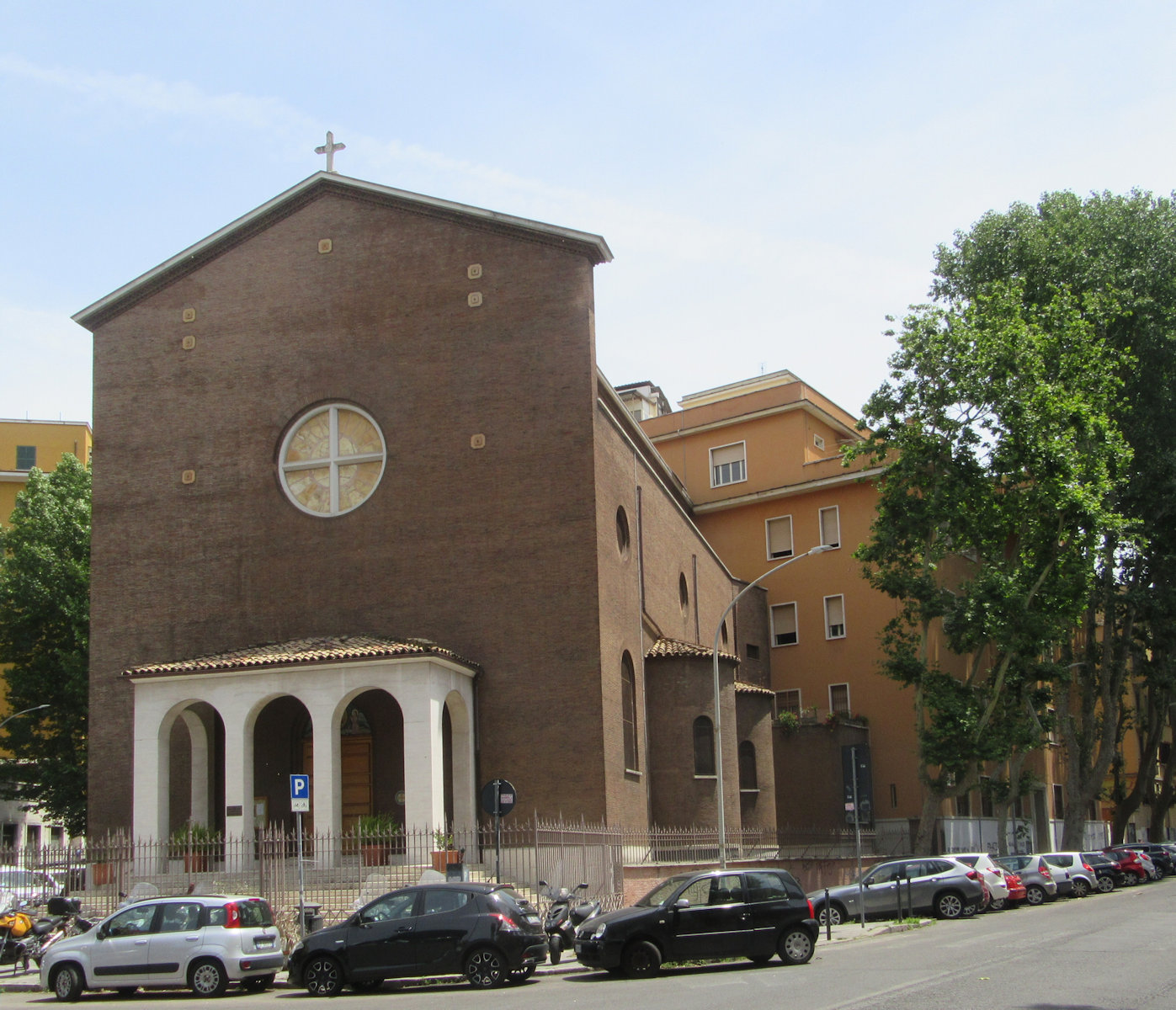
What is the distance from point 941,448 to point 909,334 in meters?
3.06

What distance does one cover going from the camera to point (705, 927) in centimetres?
1731

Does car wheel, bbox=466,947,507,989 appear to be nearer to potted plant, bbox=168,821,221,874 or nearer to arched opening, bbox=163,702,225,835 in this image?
potted plant, bbox=168,821,221,874

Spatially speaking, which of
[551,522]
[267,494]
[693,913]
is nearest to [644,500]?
[551,522]

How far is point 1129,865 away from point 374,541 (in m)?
24.3

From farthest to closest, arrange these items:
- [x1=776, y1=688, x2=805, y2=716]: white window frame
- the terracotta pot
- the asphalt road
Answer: [x1=776, y1=688, x2=805, y2=716]: white window frame, the terracotta pot, the asphalt road

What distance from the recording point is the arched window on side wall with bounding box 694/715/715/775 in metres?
30.9

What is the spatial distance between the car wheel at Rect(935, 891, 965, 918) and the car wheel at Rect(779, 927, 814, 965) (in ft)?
31.0

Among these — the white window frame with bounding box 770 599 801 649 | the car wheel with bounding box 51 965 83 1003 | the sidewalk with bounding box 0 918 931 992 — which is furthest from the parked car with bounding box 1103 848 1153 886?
the car wheel with bounding box 51 965 83 1003

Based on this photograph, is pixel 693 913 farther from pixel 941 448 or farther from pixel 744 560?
pixel 744 560

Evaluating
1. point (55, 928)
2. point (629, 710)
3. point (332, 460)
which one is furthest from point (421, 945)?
point (332, 460)

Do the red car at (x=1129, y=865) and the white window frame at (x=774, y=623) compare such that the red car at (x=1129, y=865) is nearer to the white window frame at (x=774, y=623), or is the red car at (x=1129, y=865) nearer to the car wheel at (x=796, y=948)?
the white window frame at (x=774, y=623)

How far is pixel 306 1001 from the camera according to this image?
16.0 m

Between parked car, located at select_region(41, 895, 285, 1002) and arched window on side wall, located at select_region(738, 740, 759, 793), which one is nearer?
parked car, located at select_region(41, 895, 285, 1002)

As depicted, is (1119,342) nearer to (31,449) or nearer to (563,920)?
(563,920)
